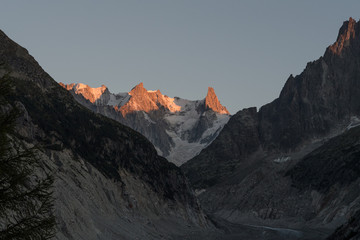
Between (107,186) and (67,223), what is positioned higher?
(107,186)

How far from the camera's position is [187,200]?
151000mm

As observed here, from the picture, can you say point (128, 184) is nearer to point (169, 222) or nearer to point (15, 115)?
point (169, 222)

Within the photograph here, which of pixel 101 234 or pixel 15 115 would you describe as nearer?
pixel 15 115

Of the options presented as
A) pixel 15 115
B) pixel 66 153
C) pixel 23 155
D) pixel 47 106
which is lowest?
pixel 23 155

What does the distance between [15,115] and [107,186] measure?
278 feet

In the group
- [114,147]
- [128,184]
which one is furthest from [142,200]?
[114,147]

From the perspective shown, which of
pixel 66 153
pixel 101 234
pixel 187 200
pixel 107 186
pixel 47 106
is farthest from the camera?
pixel 187 200

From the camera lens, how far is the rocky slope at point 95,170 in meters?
81.2

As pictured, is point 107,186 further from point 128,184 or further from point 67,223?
point 67,223

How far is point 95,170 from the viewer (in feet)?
334

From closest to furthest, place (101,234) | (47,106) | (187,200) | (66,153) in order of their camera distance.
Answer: (101,234) → (66,153) → (47,106) → (187,200)

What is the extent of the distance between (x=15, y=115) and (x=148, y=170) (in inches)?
4717

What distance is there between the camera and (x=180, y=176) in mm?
157125

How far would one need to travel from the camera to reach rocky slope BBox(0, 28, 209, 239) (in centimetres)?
8119
